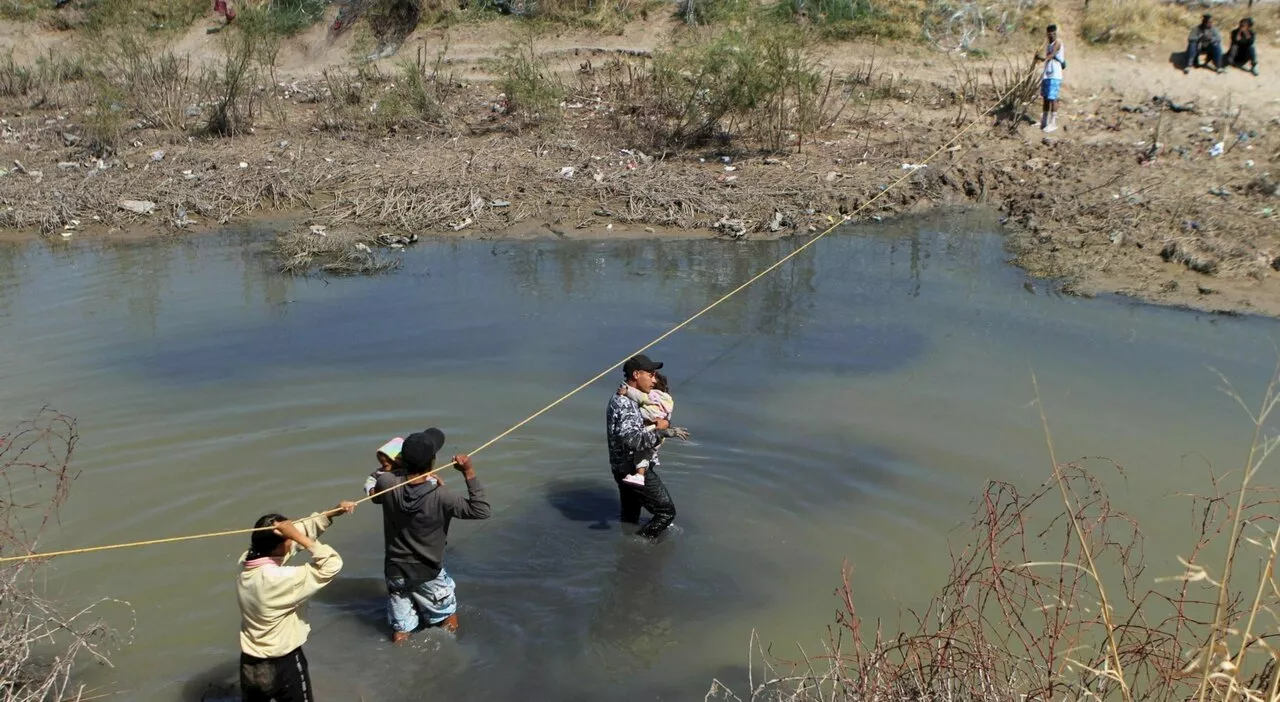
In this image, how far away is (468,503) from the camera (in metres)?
5.50

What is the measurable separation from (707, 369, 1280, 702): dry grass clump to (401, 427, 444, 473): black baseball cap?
189 centimetres

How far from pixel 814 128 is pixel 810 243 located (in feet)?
13.2

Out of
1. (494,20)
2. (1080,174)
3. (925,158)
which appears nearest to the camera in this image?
(1080,174)

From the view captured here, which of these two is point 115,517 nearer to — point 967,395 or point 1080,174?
point 967,395

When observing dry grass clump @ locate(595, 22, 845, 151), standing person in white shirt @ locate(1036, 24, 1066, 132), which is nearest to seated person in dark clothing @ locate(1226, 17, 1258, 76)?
standing person in white shirt @ locate(1036, 24, 1066, 132)

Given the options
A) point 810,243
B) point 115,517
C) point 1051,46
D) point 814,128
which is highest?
point 1051,46

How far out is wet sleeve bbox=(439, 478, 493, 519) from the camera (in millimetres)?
5473

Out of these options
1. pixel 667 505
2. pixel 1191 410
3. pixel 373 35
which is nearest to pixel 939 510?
pixel 667 505

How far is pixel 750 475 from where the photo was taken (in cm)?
805

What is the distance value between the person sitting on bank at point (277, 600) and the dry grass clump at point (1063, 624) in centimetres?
201

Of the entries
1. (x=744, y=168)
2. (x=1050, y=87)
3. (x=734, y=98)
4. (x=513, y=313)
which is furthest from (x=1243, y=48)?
(x=513, y=313)

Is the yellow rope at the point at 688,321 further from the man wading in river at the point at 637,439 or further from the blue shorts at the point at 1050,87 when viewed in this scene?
the man wading in river at the point at 637,439

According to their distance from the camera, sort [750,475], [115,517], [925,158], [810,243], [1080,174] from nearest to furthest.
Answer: [115,517], [750,475], [810,243], [1080,174], [925,158]

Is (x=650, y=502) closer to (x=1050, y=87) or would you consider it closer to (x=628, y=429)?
(x=628, y=429)
